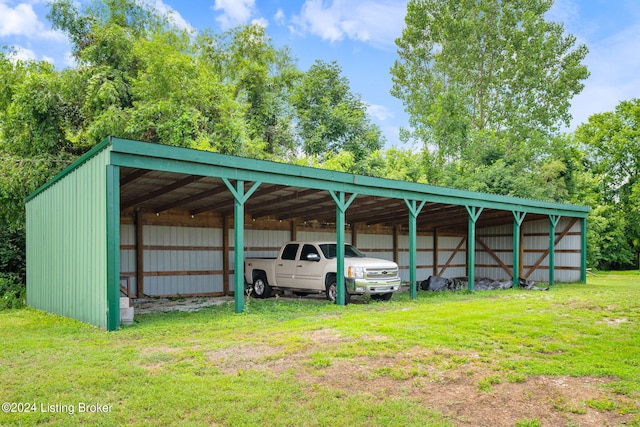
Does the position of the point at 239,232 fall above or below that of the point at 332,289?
above

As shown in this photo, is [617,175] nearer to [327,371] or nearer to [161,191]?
[161,191]

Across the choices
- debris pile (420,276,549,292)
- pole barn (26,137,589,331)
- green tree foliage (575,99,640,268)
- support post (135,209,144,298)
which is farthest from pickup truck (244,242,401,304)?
green tree foliage (575,99,640,268)

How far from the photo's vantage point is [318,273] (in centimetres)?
1473

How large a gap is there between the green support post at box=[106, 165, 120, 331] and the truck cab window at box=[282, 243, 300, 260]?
6.90 meters

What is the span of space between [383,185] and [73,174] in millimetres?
7727

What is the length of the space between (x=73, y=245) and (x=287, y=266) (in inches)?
A: 247

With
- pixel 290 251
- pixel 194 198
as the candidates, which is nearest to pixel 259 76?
pixel 290 251

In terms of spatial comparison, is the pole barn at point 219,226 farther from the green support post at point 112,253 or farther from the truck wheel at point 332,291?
the truck wheel at point 332,291

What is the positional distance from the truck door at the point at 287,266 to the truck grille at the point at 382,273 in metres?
2.62

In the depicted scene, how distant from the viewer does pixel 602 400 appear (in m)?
5.42

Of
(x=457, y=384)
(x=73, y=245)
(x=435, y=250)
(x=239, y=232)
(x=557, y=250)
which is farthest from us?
(x=435, y=250)

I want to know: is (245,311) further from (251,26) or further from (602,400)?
(251,26)

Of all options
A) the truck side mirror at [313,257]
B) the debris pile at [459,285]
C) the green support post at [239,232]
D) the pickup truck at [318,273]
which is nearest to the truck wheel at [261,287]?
the pickup truck at [318,273]

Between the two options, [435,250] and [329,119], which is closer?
[435,250]
